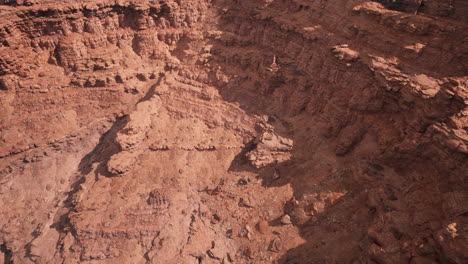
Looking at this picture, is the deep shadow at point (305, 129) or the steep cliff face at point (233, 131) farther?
the deep shadow at point (305, 129)

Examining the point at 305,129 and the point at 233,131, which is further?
the point at 233,131

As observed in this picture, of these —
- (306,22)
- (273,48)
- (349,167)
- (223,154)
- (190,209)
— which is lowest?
(190,209)

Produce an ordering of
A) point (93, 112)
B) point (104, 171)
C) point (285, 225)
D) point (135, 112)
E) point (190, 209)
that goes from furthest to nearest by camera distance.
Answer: point (93, 112) < point (135, 112) < point (104, 171) < point (190, 209) < point (285, 225)

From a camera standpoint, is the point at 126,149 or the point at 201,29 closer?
the point at 126,149

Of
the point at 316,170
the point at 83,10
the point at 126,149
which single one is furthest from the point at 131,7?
the point at 316,170

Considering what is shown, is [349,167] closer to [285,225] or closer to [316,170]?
[316,170]

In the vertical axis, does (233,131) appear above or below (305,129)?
below

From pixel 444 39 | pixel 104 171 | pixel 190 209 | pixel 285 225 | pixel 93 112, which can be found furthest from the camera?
pixel 93 112

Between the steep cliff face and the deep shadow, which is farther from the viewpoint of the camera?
the deep shadow
